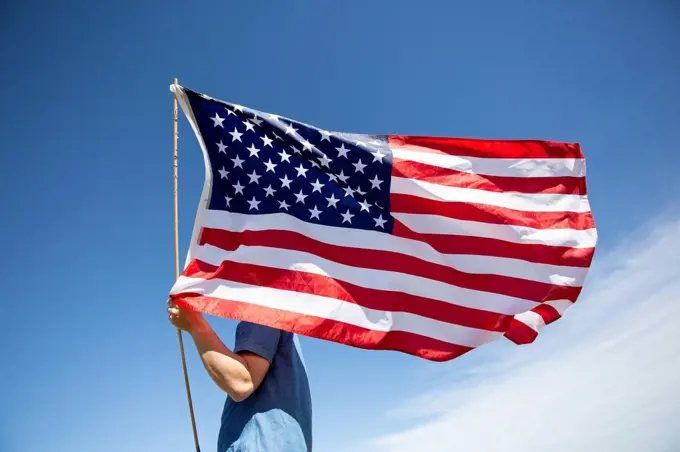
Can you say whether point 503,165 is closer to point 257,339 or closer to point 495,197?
point 495,197

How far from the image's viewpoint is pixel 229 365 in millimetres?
3150

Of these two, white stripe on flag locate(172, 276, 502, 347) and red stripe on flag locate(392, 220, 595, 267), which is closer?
white stripe on flag locate(172, 276, 502, 347)

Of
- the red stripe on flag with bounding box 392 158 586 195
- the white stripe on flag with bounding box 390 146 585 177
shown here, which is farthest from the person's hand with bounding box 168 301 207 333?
the white stripe on flag with bounding box 390 146 585 177

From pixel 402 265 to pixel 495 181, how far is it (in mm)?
1568

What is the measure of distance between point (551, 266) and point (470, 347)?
1.31 m

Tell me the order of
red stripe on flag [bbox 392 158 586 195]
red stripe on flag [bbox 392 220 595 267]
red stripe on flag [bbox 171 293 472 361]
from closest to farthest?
red stripe on flag [bbox 171 293 472 361]
red stripe on flag [bbox 392 220 595 267]
red stripe on flag [bbox 392 158 586 195]

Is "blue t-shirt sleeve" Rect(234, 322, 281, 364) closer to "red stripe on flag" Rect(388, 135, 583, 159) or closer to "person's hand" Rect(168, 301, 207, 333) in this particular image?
"person's hand" Rect(168, 301, 207, 333)

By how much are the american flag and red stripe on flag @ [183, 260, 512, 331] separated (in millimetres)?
11

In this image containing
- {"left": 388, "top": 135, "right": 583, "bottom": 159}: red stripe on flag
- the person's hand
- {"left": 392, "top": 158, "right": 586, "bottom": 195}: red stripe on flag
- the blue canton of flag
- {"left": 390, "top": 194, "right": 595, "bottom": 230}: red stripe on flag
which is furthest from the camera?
{"left": 388, "top": 135, "right": 583, "bottom": 159}: red stripe on flag

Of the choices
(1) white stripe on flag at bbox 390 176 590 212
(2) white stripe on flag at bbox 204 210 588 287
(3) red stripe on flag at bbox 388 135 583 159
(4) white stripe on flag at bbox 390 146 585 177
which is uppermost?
(3) red stripe on flag at bbox 388 135 583 159

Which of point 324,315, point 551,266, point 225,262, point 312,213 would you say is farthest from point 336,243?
point 551,266

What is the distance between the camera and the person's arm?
3.12 metres

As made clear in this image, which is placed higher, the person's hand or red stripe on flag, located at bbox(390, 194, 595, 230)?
red stripe on flag, located at bbox(390, 194, 595, 230)

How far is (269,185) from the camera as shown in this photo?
488 centimetres
